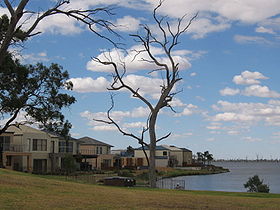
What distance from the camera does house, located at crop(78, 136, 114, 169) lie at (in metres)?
81.8

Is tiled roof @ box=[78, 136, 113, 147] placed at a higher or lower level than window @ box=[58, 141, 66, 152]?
higher

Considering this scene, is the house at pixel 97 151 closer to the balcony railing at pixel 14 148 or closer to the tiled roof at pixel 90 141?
the tiled roof at pixel 90 141

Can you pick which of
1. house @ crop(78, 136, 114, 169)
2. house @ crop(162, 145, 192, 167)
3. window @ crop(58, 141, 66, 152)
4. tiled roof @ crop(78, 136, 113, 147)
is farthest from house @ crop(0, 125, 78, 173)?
house @ crop(162, 145, 192, 167)

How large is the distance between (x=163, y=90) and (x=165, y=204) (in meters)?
18.1

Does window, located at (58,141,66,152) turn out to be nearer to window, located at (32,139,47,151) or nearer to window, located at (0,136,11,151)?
window, located at (32,139,47,151)

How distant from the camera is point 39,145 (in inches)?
2502

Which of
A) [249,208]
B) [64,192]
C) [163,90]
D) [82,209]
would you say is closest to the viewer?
[82,209]

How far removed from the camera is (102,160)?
277 feet

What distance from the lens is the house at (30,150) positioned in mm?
58531

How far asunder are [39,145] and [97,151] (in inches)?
911

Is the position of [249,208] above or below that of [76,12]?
below

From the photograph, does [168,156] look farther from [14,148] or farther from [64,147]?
[14,148]

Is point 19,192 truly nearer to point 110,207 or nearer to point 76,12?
point 110,207

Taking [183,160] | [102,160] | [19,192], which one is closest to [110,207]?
[19,192]
